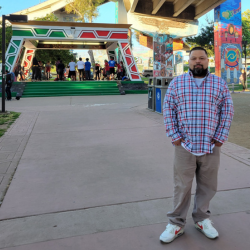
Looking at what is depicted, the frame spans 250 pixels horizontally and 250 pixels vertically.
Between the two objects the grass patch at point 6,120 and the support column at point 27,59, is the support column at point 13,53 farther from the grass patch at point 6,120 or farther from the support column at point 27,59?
the grass patch at point 6,120

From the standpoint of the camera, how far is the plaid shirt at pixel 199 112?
256 centimetres

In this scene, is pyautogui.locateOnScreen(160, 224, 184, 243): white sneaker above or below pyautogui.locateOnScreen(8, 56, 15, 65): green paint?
below

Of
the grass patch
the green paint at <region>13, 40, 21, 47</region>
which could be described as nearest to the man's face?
the grass patch

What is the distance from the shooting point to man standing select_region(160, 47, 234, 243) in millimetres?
2562

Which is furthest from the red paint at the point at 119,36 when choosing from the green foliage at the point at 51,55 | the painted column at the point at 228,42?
the green foliage at the point at 51,55

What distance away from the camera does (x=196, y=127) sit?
8.42 feet

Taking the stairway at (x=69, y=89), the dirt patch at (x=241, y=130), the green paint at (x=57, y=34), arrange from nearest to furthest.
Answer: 1. the dirt patch at (x=241, y=130)
2. the stairway at (x=69, y=89)
3. the green paint at (x=57, y=34)

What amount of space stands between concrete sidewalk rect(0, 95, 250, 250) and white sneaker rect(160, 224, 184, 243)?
51mm

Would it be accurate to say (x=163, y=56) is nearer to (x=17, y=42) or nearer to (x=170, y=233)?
(x=17, y=42)

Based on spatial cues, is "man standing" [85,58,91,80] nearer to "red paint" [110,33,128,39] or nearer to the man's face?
→ "red paint" [110,33,128,39]

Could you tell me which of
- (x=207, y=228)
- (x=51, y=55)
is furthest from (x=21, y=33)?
(x=207, y=228)

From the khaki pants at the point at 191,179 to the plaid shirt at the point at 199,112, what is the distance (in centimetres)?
9

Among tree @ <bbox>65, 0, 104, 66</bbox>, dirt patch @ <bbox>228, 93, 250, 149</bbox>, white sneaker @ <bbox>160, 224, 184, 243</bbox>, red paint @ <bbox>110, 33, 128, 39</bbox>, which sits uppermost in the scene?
tree @ <bbox>65, 0, 104, 66</bbox>

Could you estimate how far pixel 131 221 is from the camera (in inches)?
118
